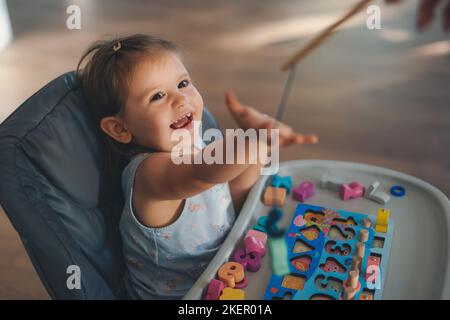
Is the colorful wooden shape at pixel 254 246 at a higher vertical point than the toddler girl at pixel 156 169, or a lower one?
lower

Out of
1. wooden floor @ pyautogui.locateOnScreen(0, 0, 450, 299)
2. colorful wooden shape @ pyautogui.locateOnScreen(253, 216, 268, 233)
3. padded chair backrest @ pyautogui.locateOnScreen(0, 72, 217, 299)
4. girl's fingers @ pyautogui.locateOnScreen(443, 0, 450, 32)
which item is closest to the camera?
girl's fingers @ pyautogui.locateOnScreen(443, 0, 450, 32)

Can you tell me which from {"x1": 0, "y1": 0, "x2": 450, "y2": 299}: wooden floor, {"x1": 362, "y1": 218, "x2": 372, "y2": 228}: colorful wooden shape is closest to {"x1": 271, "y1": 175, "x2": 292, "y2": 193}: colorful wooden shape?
{"x1": 362, "y1": 218, "x2": 372, "y2": 228}: colorful wooden shape

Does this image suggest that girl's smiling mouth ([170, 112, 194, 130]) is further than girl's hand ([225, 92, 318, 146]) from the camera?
Yes

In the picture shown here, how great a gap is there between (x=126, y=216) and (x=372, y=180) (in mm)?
330

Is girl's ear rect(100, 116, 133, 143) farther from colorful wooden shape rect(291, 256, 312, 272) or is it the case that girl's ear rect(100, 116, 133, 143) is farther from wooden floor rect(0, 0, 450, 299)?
wooden floor rect(0, 0, 450, 299)

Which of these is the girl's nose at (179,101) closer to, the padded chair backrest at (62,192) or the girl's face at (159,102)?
the girl's face at (159,102)

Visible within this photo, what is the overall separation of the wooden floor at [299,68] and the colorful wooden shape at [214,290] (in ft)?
1.64

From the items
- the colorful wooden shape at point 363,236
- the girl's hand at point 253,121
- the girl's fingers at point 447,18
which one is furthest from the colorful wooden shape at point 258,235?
the girl's fingers at point 447,18

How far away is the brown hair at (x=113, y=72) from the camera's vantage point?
580mm

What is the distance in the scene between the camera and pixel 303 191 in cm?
73

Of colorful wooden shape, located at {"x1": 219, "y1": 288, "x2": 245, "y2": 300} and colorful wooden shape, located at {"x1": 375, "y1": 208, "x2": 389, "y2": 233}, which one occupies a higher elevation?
colorful wooden shape, located at {"x1": 375, "y1": 208, "x2": 389, "y2": 233}

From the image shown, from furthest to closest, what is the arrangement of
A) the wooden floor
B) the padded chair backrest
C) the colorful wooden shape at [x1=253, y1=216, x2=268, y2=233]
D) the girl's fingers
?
the wooden floor
the colorful wooden shape at [x1=253, y1=216, x2=268, y2=233]
the padded chair backrest
the girl's fingers

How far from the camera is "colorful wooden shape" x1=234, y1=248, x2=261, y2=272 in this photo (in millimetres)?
626
